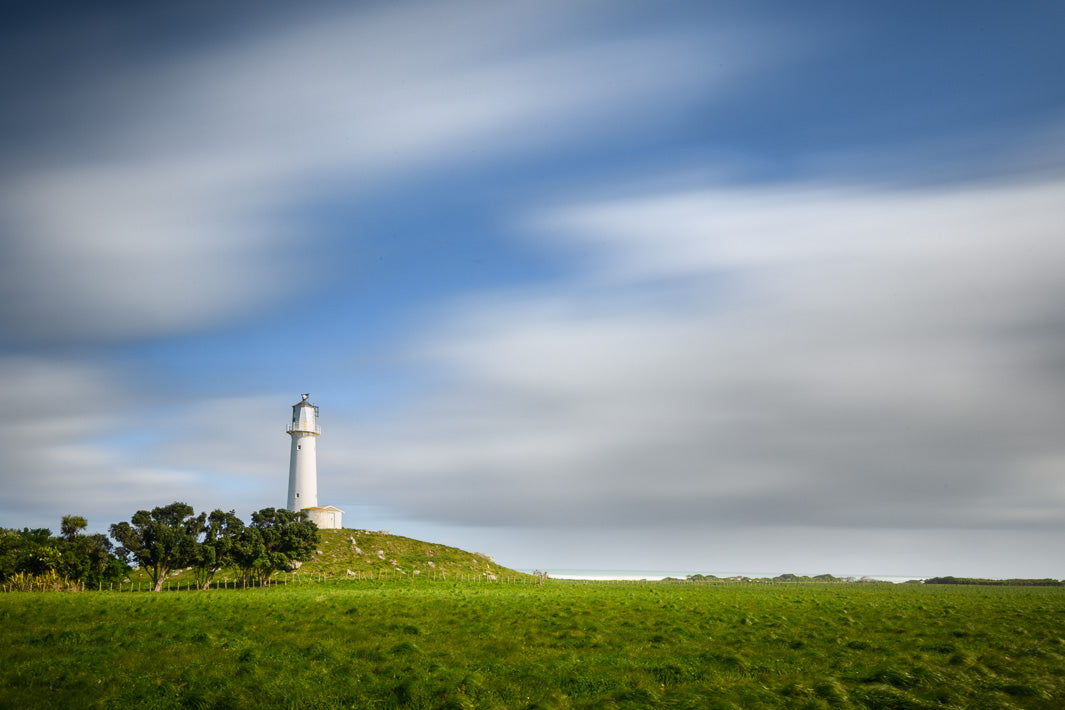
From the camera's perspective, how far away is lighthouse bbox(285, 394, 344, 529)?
4456 inches

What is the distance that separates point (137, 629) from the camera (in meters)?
30.9

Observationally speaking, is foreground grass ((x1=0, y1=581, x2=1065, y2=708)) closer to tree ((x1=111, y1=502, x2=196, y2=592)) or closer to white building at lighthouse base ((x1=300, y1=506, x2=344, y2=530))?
tree ((x1=111, y1=502, x2=196, y2=592))

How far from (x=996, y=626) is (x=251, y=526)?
7638 cm

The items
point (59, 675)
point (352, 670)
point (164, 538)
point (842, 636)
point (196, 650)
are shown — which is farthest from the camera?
point (164, 538)

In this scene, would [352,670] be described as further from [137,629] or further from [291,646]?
[137,629]

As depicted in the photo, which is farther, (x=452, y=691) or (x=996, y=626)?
(x=996, y=626)

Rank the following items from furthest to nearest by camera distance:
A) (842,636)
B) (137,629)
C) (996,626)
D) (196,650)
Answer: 1. (996,626)
2. (842,636)
3. (137,629)
4. (196,650)

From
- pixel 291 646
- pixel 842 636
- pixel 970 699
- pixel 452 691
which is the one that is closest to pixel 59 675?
pixel 291 646

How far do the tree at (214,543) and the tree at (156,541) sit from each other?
1.32 meters

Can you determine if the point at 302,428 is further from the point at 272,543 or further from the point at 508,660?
the point at 508,660

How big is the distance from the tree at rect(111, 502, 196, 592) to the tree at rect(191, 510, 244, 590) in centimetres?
132

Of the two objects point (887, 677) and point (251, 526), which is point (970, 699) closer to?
point (887, 677)

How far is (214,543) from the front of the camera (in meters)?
79.6

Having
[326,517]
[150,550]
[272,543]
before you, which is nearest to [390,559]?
[326,517]
